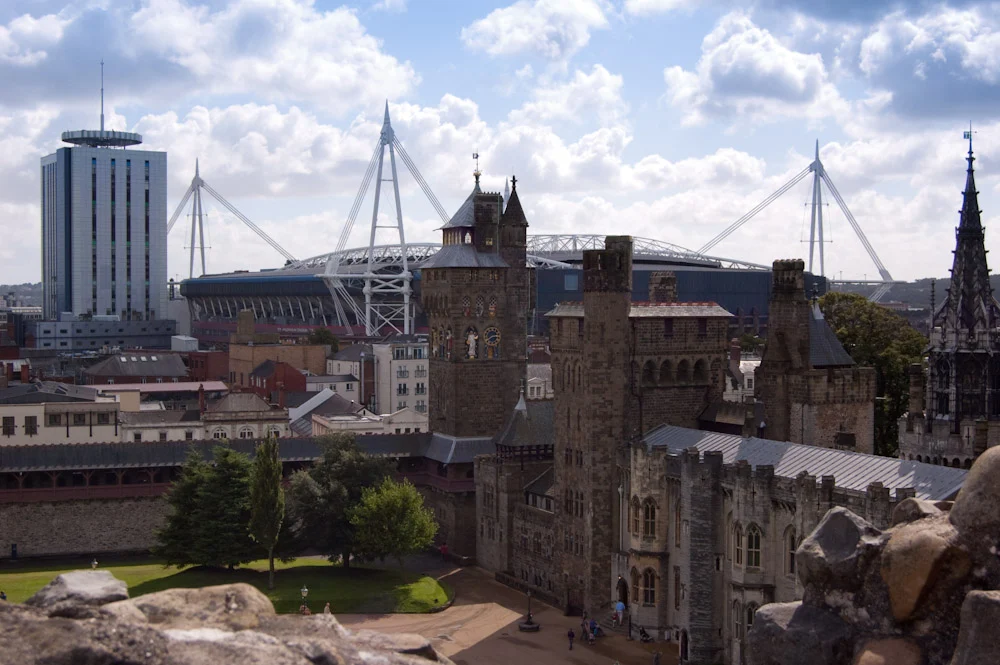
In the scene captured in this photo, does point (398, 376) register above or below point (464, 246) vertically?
below

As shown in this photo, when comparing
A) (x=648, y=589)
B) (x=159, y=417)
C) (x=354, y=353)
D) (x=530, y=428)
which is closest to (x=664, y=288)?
(x=530, y=428)

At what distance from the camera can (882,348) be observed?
98.1 meters

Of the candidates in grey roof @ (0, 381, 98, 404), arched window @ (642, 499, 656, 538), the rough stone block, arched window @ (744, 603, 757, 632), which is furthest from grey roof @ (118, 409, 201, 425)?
the rough stone block

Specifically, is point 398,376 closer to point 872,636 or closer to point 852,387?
point 852,387

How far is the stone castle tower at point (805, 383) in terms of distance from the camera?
236 feet

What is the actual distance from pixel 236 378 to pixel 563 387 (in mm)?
90867

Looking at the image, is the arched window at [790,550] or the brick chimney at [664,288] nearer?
the arched window at [790,550]

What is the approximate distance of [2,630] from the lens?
16.2 m

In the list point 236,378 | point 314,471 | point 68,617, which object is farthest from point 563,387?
point 236,378

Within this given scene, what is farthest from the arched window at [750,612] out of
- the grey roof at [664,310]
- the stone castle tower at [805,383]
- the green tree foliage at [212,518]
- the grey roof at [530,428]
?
the green tree foliage at [212,518]

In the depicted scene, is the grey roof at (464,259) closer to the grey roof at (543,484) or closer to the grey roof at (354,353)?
the grey roof at (543,484)

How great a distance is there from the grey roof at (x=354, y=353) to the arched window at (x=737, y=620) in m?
91.7

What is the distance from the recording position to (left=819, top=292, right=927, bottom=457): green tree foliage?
294ft

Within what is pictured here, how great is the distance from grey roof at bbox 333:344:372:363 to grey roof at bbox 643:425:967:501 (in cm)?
8249
